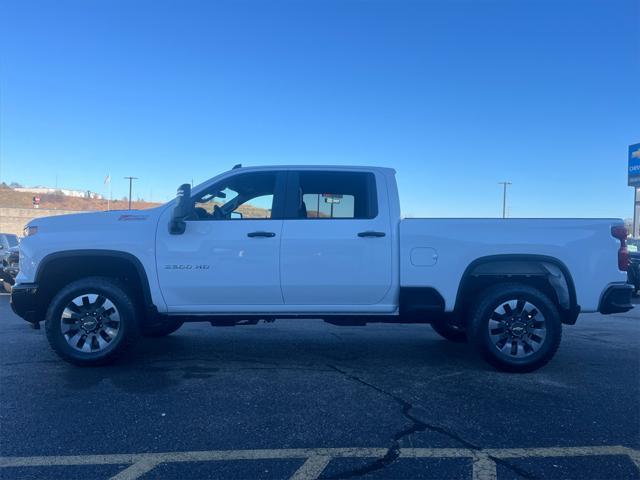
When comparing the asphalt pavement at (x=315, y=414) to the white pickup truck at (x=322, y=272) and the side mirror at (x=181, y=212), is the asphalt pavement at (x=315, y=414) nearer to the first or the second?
the white pickup truck at (x=322, y=272)

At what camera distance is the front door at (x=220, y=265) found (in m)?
4.57

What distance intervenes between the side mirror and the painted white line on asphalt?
2266 millimetres

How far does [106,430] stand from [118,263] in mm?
1945

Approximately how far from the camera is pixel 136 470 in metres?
2.65

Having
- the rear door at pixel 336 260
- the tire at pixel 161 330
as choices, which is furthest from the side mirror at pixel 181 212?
the tire at pixel 161 330

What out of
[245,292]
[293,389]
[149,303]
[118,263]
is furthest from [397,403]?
[118,263]

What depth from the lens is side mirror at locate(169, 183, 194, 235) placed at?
14.8 feet

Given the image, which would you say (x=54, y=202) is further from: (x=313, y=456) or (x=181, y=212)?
(x=313, y=456)

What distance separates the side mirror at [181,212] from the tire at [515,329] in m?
3.08

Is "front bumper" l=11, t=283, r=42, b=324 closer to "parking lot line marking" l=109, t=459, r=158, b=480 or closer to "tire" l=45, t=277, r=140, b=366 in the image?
"tire" l=45, t=277, r=140, b=366

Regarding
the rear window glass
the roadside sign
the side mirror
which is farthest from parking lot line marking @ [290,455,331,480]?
the roadside sign

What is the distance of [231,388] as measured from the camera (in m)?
4.05

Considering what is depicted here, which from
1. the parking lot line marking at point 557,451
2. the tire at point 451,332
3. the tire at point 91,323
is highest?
the tire at point 91,323

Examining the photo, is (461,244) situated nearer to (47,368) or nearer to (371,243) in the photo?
(371,243)
